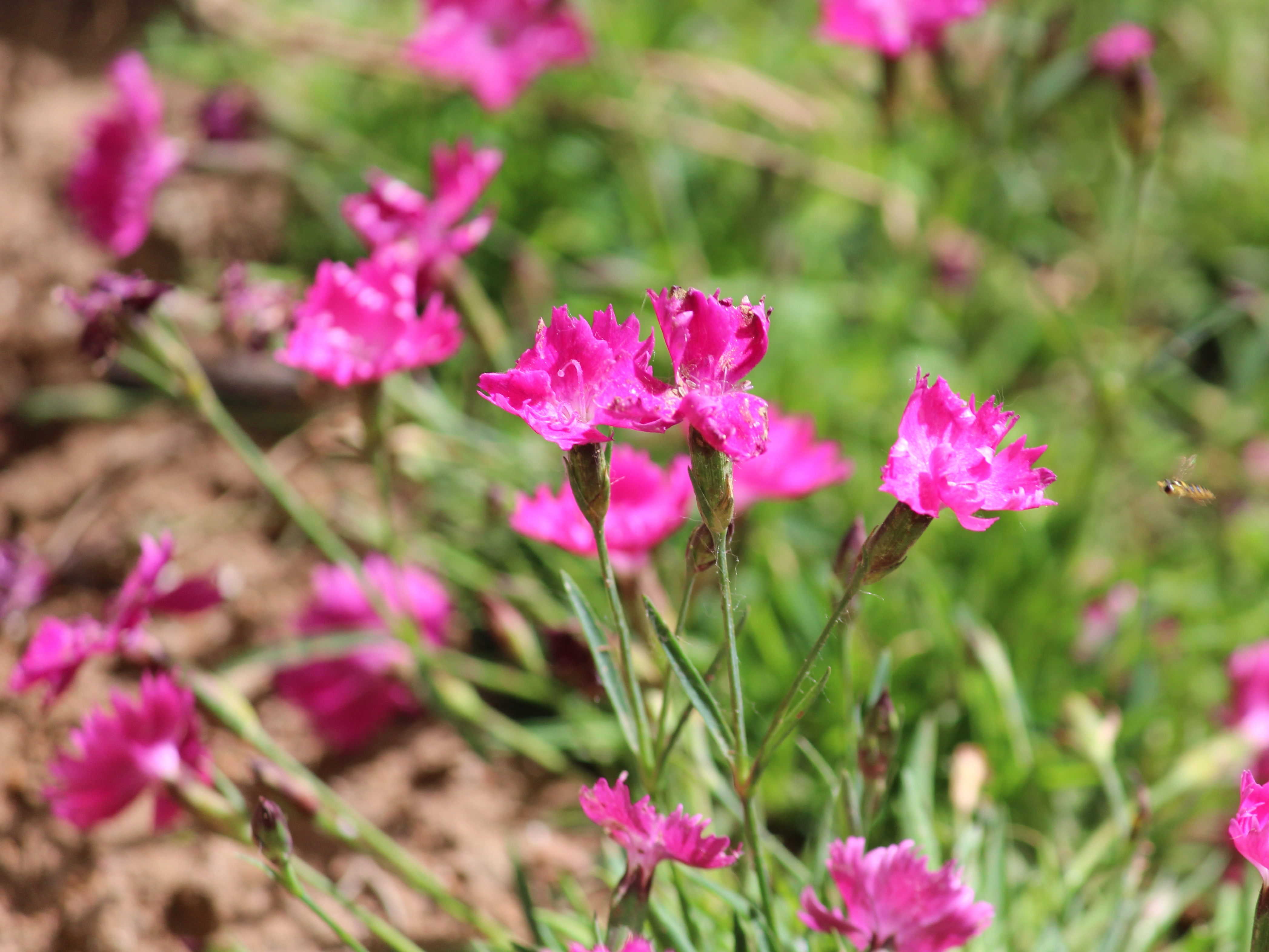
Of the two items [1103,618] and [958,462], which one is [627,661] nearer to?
[958,462]

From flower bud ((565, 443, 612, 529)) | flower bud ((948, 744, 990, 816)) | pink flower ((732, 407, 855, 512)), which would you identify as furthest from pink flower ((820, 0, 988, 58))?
flower bud ((565, 443, 612, 529))

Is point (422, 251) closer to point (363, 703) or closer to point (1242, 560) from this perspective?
point (363, 703)

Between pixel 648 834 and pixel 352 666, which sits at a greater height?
pixel 648 834

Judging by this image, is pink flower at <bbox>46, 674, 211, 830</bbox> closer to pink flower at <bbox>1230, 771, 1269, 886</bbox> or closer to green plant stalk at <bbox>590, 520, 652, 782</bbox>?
green plant stalk at <bbox>590, 520, 652, 782</bbox>

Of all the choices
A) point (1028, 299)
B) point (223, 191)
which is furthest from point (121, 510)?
point (1028, 299)

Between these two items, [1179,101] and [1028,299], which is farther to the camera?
[1179,101]

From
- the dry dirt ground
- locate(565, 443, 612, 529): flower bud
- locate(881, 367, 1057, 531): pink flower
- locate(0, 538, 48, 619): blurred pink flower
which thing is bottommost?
the dry dirt ground

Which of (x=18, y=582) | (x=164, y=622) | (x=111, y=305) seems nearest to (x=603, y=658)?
(x=111, y=305)
